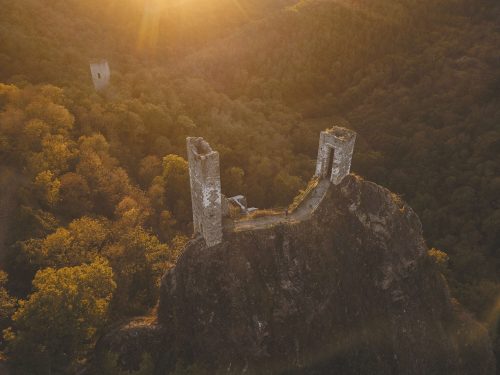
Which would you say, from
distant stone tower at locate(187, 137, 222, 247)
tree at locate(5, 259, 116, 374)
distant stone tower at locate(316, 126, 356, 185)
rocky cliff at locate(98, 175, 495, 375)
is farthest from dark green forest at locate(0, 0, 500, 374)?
distant stone tower at locate(316, 126, 356, 185)

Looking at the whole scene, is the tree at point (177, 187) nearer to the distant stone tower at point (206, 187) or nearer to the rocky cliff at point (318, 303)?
the rocky cliff at point (318, 303)

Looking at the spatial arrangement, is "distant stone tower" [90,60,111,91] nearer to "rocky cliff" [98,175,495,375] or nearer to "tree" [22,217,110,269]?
"tree" [22,217,110,269]

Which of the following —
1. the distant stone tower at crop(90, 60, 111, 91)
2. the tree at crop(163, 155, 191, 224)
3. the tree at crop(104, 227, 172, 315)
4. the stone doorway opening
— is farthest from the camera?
the distant stone tower at crop(90, 60, 111, 91)

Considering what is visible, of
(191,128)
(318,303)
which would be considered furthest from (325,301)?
(191,128)

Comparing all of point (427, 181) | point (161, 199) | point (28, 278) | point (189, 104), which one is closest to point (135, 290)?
point (28, 278)

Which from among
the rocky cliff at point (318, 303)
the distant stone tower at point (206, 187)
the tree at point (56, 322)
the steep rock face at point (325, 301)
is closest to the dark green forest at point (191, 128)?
the tree at point (56, 322)

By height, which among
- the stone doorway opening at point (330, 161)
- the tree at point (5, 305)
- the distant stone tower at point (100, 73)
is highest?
the distant stone tower at point (100, 73)
